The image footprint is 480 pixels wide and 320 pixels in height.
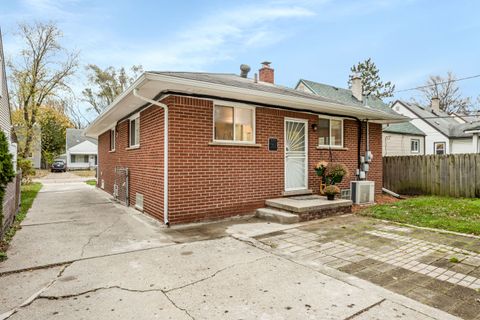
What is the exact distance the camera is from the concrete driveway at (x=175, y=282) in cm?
251

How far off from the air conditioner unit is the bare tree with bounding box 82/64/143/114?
98.6 feet

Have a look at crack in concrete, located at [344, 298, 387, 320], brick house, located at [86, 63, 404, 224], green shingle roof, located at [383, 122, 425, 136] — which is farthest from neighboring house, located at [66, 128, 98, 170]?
crack in concrete, located at [344, 298, 387, 320]

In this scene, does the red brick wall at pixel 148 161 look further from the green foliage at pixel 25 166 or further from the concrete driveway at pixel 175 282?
the green foliage at pixel 25 166

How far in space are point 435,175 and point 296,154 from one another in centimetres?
633

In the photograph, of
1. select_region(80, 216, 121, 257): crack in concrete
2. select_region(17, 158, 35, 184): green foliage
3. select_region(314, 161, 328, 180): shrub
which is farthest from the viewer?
select_region(17, 158, 35, 184): green foliage

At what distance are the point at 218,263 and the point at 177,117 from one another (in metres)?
3.25

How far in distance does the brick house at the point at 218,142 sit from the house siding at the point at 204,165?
0.02 metres

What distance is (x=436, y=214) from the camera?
692 centimetres

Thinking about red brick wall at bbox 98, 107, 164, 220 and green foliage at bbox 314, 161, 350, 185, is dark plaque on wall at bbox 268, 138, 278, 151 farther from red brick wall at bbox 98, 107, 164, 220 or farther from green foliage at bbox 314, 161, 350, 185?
red brick wall at bbox 98, 107, 164, 220

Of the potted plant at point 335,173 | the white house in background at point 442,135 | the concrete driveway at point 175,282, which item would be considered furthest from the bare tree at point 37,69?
the white house in background at point 442,135

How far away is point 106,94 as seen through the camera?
3266cm

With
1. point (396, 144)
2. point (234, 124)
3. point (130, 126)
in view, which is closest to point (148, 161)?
point (234, 124)

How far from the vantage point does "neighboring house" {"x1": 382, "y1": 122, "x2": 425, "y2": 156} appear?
1775 centimetres

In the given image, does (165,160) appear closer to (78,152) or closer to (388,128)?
(388,128)
